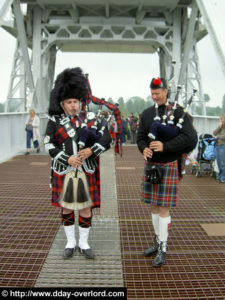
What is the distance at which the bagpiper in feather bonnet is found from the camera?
285 centimetres

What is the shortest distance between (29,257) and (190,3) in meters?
11.8

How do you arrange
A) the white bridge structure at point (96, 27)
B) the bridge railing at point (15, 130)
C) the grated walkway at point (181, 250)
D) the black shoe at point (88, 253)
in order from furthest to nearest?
the white bridge structure at point (96, 27), the bridge railing at point (15, 130), the black shoe at point (88, 253), the grated walkway at point (181, 250)

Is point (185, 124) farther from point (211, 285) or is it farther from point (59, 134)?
point (211, 285)

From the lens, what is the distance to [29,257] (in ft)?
9.93

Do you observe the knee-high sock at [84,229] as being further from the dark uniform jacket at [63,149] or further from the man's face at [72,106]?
the man's face at [72,106]

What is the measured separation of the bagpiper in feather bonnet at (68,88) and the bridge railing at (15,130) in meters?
5.19

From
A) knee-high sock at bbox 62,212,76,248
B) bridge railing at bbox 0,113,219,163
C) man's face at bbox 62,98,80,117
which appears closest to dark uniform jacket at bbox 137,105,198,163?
A: man's face at bbox 62,98,80,117

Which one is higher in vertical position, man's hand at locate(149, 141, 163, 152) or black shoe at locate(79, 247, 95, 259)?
man's hand at locate(149, 141, 163, 152)

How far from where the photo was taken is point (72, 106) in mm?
2887

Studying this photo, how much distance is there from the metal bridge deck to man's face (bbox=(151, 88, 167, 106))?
1565 mm

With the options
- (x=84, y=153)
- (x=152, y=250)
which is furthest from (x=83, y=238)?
(x=84, y=153)

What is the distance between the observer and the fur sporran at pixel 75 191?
9.46ft

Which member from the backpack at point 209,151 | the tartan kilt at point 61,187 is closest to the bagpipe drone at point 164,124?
the tartan kilt at point 61,187

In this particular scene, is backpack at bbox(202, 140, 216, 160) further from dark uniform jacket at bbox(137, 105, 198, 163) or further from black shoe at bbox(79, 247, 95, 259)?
black shoe at bbox(79, 247, 95, 259)
